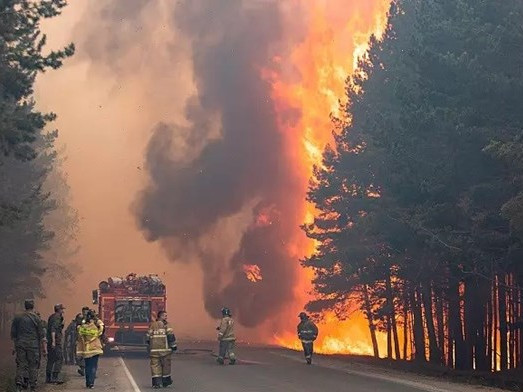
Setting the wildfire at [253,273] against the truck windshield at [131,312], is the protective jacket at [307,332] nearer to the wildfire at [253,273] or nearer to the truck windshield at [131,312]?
the truck windshield at [131,312]

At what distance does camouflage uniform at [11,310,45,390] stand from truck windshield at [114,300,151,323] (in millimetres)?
14779

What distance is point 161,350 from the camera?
18828 millimetres

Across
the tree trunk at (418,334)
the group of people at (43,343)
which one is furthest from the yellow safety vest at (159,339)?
the tree trunk at (418,334)

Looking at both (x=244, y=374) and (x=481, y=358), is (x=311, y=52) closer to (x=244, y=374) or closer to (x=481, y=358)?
(x=481, y=358)

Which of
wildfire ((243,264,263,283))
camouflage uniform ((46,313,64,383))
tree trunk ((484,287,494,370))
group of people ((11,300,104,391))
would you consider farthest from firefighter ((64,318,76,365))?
wildfire ((243,264,263,283))

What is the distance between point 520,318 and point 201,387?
15.9 m

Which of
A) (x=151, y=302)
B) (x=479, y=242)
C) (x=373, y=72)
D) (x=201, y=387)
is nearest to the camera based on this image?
(x=201, y=387)

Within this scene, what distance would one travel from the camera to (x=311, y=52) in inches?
1938

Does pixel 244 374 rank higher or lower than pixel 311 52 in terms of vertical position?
lower

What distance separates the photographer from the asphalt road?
56.6 ft

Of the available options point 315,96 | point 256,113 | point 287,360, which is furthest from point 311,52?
point 287,360

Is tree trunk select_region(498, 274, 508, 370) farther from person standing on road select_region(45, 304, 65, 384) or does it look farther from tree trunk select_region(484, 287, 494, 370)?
person standing on road select_region(45, 304, 65, 384)

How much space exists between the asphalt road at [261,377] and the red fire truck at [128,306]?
266cm

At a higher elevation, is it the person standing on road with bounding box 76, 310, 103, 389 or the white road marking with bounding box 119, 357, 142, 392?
the person standing on road with bounding box 76, 310, 103, 389
